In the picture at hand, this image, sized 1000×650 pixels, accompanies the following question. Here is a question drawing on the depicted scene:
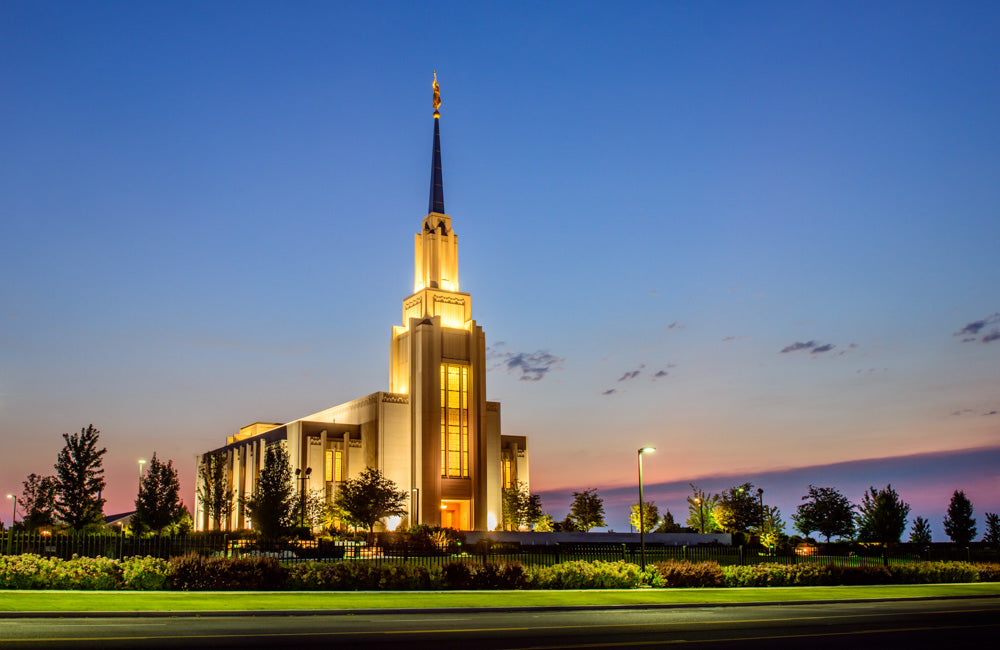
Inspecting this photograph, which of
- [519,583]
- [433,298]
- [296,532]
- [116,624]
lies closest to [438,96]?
[433,298]

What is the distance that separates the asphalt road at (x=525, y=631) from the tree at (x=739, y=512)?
5970 cm

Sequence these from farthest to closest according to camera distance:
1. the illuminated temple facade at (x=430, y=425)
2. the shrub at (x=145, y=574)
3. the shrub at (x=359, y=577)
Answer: the illuminated temple facade at (x=430, y=425) < the shrub at (x=359, y=577) < the shrub at (x=145, y=574)

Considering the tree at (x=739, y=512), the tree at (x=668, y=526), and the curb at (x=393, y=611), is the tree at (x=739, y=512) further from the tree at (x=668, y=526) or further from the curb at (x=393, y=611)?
the curb at (x=393, y=611)

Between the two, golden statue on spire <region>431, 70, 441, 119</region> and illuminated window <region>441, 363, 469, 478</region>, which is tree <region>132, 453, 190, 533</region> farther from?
golden statue on spire <region>431, 70, 441, 119</region>

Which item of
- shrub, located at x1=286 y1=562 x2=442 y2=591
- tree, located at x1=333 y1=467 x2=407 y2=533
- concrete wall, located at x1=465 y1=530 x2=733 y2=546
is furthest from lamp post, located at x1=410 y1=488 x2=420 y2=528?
shrub, located at x1=286 y1=562 x2=442 y2=591

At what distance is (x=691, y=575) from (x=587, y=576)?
478 centimetres

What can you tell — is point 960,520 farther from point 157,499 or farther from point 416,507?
point 157,499

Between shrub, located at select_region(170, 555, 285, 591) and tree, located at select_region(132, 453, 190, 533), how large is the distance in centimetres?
5442

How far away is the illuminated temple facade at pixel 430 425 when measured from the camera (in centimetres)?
8425

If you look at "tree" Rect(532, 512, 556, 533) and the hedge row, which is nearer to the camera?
the hedge row

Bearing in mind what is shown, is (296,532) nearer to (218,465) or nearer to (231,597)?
(218,465)

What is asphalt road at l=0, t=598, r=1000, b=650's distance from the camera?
50.6 ft

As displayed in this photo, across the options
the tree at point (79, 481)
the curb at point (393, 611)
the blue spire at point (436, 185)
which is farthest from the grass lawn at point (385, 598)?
the blue spire at point (436, 185)

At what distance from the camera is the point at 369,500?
247ft
